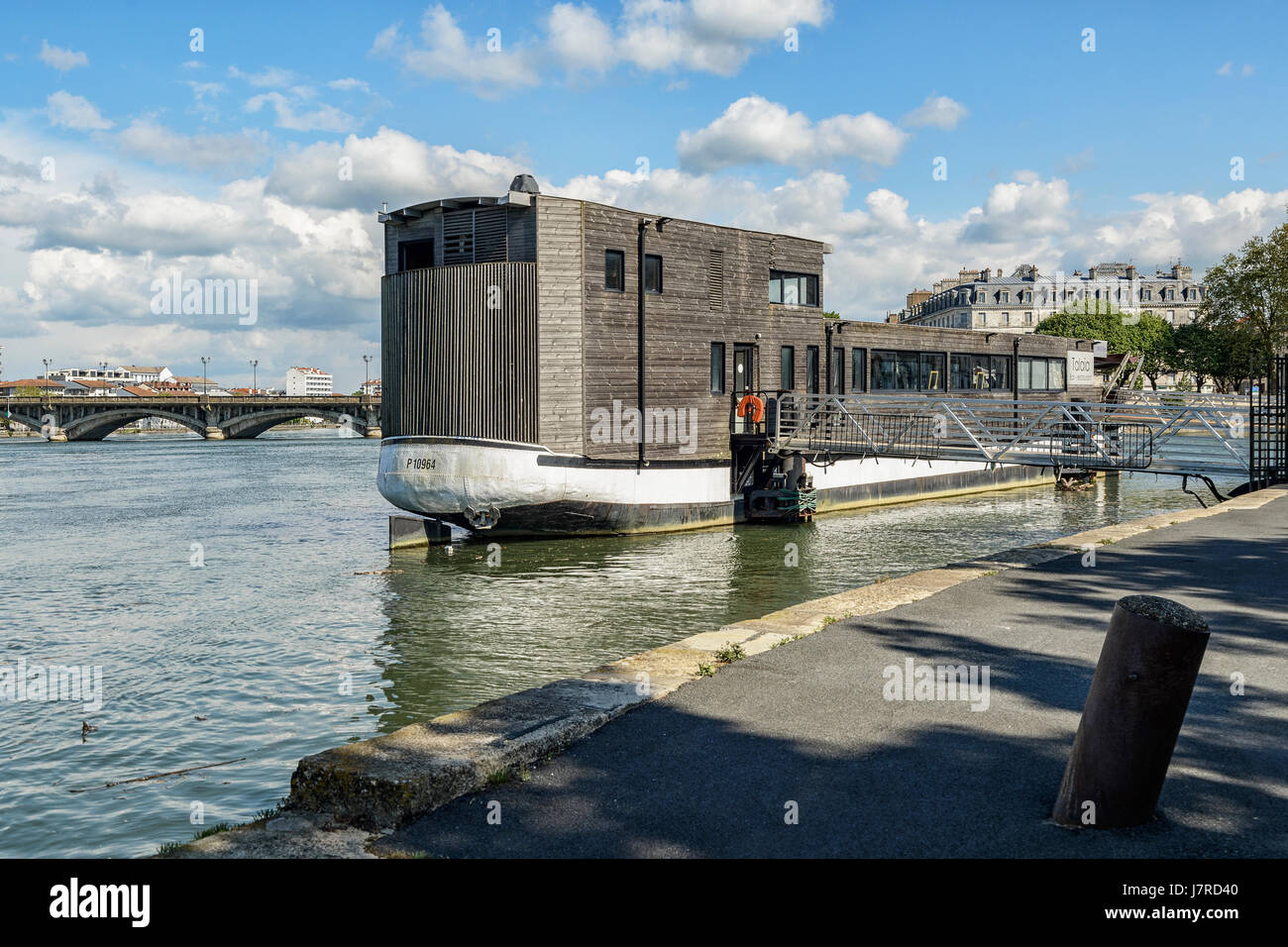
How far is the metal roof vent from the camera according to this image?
25141 mm

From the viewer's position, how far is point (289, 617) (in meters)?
17.8

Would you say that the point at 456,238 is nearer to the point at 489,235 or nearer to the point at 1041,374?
the point at 489,235

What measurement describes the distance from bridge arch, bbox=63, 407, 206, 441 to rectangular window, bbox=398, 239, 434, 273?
269 feet

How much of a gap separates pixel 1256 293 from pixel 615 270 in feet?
164

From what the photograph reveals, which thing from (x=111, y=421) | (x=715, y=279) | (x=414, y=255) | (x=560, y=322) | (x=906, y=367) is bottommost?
(x=111, y=421)

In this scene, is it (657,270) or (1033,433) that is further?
(657,270)

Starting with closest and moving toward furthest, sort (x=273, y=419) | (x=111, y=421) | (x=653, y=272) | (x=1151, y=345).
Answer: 1. (x=653, y=272)
2. (x=1151, y=345)
3. (x=111, y=421)
4. (x=273, y=419)

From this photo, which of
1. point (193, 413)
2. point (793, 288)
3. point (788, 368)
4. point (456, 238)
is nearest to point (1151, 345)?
point (793, 288)

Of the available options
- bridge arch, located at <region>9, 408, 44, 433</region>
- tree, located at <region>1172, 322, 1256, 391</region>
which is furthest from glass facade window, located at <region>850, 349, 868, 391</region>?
bridge arch, located at <region>9, 408, 44, 433</region>

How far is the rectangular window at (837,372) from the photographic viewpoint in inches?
1407

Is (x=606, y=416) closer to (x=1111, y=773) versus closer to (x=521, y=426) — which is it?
(x=521, y=426)

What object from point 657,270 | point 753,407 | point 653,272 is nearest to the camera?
point 653,272
